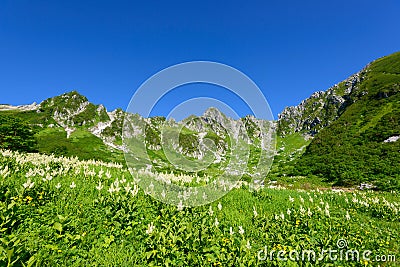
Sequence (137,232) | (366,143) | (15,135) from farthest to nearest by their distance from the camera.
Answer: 1. (366,143)
2. (15,135)
3. (137,232)

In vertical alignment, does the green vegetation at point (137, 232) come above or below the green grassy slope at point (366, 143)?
below

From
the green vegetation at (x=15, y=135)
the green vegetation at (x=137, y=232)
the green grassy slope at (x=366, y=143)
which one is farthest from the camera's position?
the green vegetation at (x=15, y=135)

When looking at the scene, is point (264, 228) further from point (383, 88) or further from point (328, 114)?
point (328, 114)

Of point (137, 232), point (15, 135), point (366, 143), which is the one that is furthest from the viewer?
point (366, 143)

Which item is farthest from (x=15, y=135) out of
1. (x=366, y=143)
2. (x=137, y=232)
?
(x=366, y=143)

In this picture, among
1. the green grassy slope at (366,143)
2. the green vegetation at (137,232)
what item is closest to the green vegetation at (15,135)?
the green vegetation at (137,232)

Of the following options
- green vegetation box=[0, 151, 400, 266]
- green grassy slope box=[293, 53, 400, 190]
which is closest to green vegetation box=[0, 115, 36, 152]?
green vegetation box=[0, 151, 400, 266]

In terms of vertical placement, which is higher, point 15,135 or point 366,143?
point 366,143

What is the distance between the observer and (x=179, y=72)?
8.38 meters

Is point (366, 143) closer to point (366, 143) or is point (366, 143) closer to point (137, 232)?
point (366, 143)

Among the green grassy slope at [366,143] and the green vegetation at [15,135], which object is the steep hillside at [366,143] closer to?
the green grassy slope at [366,143]

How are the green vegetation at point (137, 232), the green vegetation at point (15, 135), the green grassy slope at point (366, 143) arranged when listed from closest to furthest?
the green vegetation at point (137, 232), the green grassy slope at point (366, 143), the green vegetation at point (15, 135)

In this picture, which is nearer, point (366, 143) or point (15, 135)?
point (15, 135)

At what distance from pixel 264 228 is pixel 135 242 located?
3653 mm
